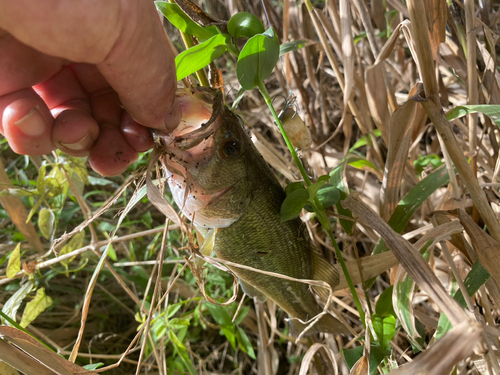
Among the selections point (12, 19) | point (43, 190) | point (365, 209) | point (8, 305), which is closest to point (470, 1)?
point (365, 209)

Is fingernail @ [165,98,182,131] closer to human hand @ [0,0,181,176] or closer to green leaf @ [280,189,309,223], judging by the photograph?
human hand @ [0,0,181,176]

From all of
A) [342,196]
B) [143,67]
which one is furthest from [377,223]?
[143,67]

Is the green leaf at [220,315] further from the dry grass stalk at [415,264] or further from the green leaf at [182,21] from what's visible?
the green leaf at [182,21]

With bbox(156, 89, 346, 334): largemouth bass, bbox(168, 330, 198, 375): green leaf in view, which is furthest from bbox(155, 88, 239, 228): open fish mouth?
bbox(168, 330, 198, 375): green leaf

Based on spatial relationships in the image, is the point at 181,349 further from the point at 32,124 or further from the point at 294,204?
the point at 32,124

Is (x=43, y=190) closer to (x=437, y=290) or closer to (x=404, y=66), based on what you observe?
(x=437, y=290)
